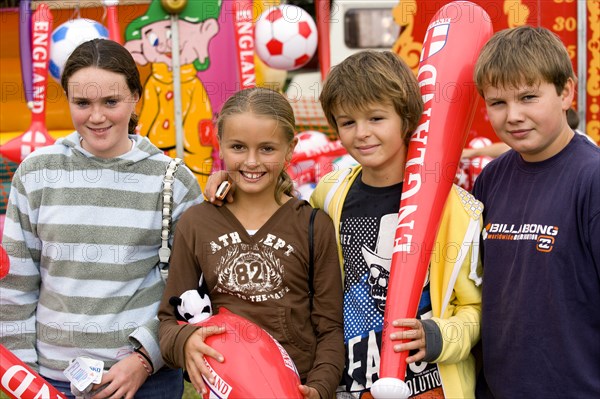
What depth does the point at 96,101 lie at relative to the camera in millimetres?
2137

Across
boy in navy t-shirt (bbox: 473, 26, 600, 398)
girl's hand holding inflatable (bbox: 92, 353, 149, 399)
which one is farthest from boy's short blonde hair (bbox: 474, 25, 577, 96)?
girl's hand holding inflatable (bbox: 92, 353, 149, 399)

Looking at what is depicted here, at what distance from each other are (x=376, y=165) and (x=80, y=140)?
924mm

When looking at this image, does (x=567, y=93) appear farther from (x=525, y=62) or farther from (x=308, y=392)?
(x=308, y=392)

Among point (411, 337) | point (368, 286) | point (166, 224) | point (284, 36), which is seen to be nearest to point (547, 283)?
point (411, 337)

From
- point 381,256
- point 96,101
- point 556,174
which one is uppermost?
point 96,101

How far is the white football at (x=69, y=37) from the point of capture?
5.28 metres

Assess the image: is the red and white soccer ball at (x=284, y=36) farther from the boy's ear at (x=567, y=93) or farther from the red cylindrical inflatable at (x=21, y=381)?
the red cylindrical inflatable at (x=21, y=381)

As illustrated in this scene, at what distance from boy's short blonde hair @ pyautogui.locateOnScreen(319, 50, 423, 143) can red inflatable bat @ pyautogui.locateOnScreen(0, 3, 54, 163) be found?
12.2 ft

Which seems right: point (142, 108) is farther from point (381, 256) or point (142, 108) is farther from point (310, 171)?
point (381, 256)

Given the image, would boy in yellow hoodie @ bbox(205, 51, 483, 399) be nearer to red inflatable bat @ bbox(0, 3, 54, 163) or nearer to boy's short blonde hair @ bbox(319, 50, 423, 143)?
boy's short blonde hair @ bbox(319, 50, 423, 143)

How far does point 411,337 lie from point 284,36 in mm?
4167

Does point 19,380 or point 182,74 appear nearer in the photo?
point 19,380

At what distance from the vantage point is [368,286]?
2066 millimetres

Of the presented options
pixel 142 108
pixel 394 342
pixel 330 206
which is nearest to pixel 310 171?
pixel 142 108
